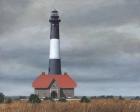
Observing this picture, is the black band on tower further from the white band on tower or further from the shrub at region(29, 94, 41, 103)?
the shrub at region(29, 94, 41, 103)

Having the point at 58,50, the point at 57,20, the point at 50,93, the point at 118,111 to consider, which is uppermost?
the point at 57,20

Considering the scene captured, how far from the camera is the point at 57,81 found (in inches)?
2522

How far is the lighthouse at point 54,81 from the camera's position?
62875 millimetres

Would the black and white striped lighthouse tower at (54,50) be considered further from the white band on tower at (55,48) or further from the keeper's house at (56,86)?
the keeper's house at (56,86)

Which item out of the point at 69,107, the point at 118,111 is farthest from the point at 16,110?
the point at 118,111

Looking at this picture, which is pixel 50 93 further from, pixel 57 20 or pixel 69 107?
pixel 69 107

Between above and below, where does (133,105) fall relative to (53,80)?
below

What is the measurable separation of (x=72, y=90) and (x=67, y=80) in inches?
56.6

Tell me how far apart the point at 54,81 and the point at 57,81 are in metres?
0.40

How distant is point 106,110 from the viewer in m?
15.5

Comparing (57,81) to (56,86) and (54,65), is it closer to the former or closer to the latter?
(56,86)

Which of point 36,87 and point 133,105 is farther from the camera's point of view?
point 36,87

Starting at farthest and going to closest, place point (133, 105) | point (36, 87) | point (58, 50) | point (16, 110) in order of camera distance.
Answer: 1. point (36, 87)
2. point (58, 50)
3. point (133, 105)
4. point (16, 110)

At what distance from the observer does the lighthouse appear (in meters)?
62.9
